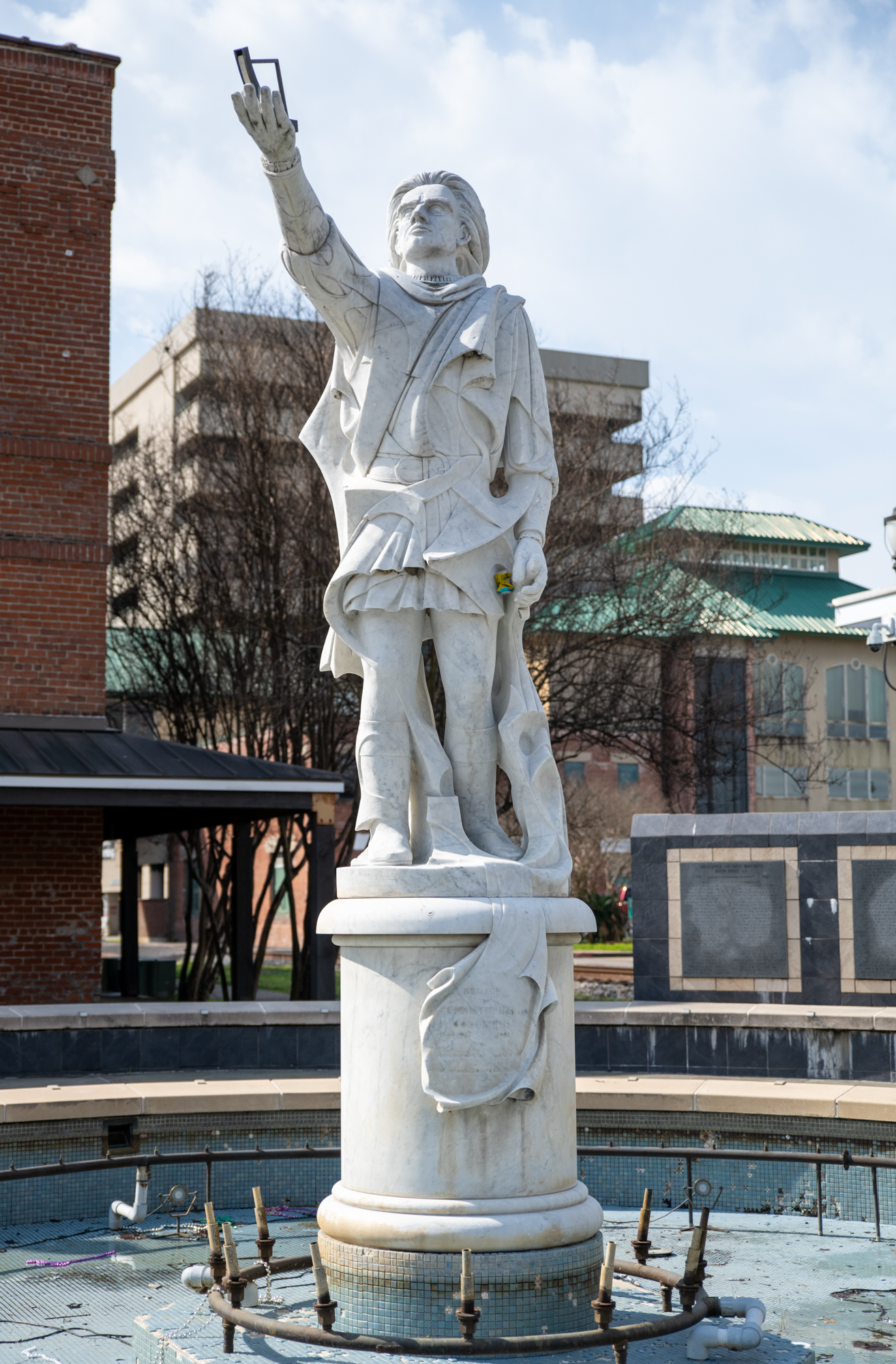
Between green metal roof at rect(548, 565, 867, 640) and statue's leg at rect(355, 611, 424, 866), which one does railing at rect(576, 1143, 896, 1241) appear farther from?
green metal roof at rect(548, 565, 867, 640)

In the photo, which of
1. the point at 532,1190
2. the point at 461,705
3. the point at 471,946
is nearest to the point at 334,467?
the point at 461,705

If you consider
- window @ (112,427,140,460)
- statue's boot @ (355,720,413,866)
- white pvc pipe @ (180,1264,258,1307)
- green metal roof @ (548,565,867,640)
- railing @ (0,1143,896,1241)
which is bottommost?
white pvc pipe @ (180,1264,258,1307)

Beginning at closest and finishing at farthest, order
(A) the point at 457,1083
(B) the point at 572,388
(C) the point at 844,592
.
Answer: (A) the point at 457,1083 → (B) the point at 572,388 → (C) the point at 844,592

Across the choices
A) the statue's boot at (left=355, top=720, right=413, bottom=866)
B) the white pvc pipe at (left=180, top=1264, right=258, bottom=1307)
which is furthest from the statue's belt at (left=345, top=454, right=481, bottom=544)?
the white pvc pipe at (left=180, top=1264, right=258, bottom=1307)

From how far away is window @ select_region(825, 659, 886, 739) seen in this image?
47.3 m

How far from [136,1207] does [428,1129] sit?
2435 millimetres

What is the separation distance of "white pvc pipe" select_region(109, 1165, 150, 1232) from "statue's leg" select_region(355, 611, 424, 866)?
2340 millimetres

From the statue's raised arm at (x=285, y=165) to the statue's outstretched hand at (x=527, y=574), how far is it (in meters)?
1.33

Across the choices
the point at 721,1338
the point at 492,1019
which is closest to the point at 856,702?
the point at 492,1019

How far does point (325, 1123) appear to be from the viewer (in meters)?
7.64

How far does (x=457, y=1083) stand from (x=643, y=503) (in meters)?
15.0

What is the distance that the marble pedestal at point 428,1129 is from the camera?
15.4 ft

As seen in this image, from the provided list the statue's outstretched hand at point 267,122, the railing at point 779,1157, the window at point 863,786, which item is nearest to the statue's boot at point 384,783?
the statue's outstretched hand at point 267,122

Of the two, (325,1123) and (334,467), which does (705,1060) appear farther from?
(334,467)
